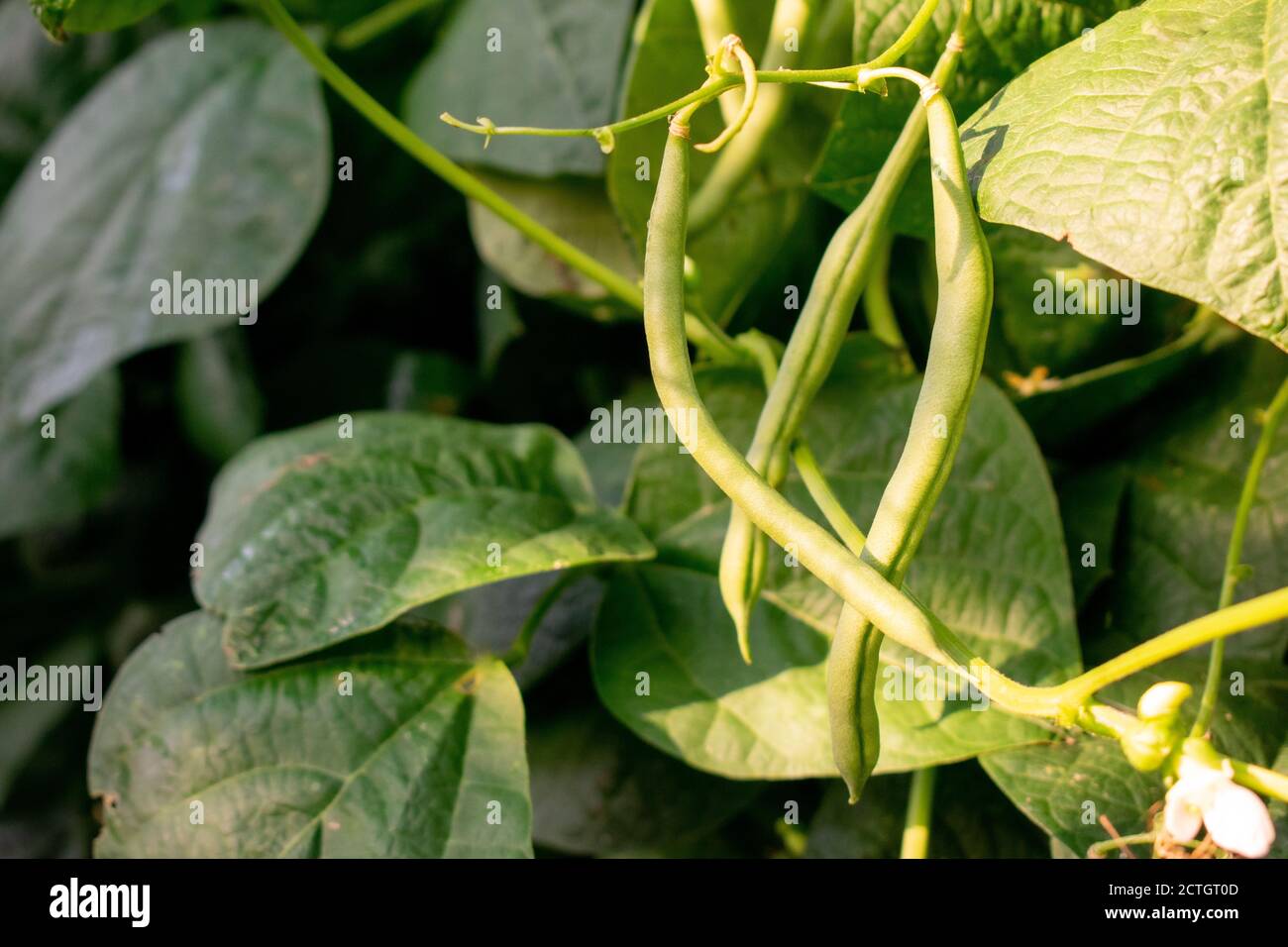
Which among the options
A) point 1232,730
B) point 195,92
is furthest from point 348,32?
point 1232,730

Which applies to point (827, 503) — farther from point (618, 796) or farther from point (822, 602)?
point (618, 796)

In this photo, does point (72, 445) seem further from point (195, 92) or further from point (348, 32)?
point (348, 32)

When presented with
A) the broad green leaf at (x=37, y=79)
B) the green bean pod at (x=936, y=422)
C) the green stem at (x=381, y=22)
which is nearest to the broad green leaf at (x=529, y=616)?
the green bean pod at (x=936, y=422)

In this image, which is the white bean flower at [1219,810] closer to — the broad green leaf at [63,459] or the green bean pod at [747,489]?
the green bean pod at [747,489]

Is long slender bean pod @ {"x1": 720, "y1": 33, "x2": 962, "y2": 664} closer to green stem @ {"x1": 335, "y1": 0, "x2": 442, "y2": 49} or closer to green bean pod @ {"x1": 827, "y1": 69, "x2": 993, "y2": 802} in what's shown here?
green bean pod @ {"x1": 827, "y1": 69, "x2": 993, "y2": 802}

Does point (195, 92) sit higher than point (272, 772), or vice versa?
point (195, 92)

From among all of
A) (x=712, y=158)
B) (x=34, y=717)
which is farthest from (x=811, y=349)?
(x=34, y=717)
